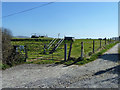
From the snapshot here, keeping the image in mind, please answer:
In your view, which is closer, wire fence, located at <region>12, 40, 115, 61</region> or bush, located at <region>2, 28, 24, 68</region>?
bush, located at <region>2, 28, 24, 68</region>

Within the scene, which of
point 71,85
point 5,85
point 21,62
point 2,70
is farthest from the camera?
point 21,62

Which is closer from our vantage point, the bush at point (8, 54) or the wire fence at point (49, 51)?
the bush at point (8, 54)

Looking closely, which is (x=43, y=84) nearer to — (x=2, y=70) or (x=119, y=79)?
(x=119, y=79)

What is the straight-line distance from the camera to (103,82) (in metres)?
4.95

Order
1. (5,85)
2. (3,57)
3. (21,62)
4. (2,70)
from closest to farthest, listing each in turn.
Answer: (5,85)
(2,70)
(3,57)
(21,62)

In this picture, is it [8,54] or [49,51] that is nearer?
[8,54]

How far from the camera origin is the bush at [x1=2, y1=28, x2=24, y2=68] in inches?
336

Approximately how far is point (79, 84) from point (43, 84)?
4.61ft

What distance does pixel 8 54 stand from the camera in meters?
8.81

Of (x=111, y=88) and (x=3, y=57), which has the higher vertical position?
(x=3, y=57)

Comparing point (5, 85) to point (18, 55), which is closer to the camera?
point (5, 85)

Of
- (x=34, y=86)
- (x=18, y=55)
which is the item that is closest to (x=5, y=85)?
(x=34, y=86)

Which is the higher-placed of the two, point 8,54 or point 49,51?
point 8,54

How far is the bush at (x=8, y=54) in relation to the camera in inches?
336
